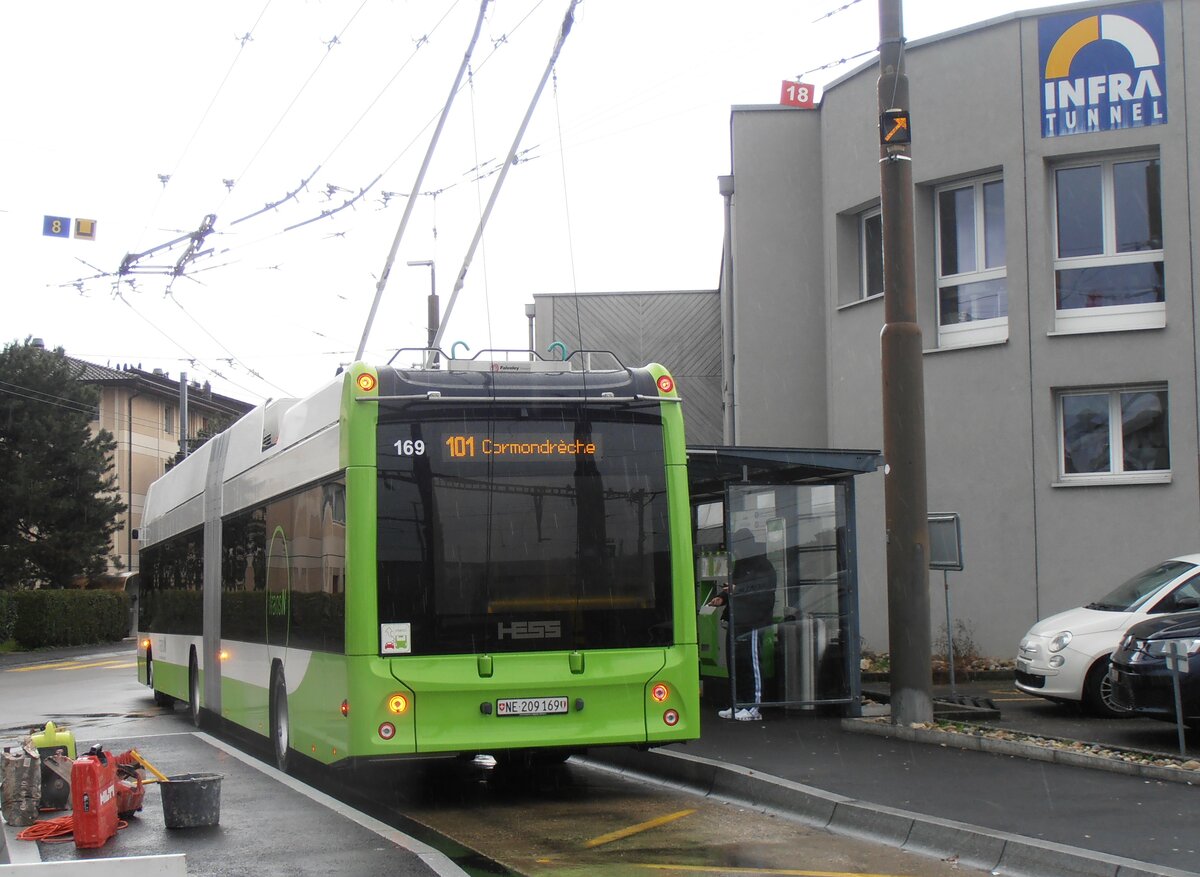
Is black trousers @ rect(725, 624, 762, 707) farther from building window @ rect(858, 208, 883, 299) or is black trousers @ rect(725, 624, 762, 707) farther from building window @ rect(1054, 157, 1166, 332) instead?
building window @ rect(858, 208, 883, 299)

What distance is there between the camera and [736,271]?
24.0 meters

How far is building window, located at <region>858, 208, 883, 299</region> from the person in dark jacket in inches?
314

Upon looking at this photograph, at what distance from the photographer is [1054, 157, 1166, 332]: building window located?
18609 millimetres

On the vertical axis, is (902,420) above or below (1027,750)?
above

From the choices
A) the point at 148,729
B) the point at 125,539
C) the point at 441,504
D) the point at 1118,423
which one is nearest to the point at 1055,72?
the point at 1118,423

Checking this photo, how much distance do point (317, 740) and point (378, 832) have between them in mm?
1703

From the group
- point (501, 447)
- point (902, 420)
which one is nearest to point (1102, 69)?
point (902, 420)

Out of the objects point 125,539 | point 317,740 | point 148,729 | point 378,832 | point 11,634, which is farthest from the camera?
point 125,539

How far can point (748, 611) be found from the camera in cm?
1453

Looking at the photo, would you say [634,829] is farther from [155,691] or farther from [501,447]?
[155,691]

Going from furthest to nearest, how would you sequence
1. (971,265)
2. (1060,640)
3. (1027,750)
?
(971,265), (1060,640), (1027,750)

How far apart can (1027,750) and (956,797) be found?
2.01 metres

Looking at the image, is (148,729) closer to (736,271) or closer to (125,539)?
(736,271)

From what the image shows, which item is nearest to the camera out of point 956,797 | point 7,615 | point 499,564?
point 956,797
